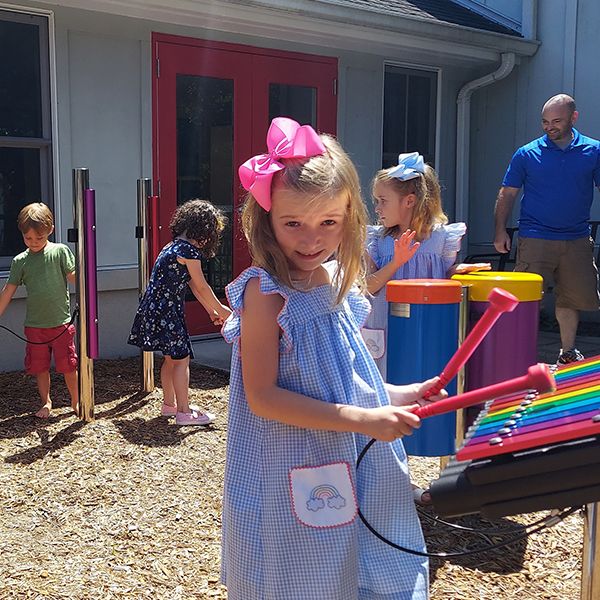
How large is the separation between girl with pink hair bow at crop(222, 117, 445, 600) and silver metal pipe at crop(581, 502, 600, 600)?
1.34 feet

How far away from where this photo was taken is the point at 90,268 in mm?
4883

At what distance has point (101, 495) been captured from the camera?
3.98m

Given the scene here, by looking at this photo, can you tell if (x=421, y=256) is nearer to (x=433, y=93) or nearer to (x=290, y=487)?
(x=290, y=487)

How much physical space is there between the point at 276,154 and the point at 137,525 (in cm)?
224

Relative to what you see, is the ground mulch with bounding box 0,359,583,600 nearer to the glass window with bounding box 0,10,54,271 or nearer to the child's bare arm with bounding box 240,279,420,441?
the child's bare arm with bounding box 240,279,420,441

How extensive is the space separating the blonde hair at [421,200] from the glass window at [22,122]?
11.6 feet

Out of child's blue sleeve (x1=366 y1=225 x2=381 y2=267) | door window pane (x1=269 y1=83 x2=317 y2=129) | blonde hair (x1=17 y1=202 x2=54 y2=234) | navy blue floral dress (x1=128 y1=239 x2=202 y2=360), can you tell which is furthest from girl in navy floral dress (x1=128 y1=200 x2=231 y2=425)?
door window pane (x1=269 y1=83 x2=317 y2=129)

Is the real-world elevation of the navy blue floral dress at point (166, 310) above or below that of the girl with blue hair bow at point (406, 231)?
below

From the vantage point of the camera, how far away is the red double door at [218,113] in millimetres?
7059

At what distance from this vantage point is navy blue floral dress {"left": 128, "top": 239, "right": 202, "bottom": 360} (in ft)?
17.0

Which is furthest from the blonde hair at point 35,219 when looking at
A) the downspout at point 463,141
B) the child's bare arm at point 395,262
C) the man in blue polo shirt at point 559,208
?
the downspout at point 463,141

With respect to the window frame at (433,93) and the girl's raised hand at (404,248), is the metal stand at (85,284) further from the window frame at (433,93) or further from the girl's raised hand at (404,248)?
the window frame at (433,93)

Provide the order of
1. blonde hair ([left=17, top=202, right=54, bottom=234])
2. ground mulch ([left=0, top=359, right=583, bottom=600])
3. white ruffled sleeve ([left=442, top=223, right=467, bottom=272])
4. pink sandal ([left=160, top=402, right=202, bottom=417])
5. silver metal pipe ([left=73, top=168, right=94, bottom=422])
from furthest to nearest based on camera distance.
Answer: pink sandal ([left=160, top=402, right=202, bottom=417]) < blonde hair ([left=17, top=202, right=54, bottom=234]) < silver metal pipe ([left=73, top=168, right=94, bottom=422]) < white ruffled sleeve ([left=442, top=223, right=467, bottom=272]) < ground mulch ([left=0, top=359, right=583, bottom=600])

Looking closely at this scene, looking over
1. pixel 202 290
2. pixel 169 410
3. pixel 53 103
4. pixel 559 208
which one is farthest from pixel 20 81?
pixel 559 208
